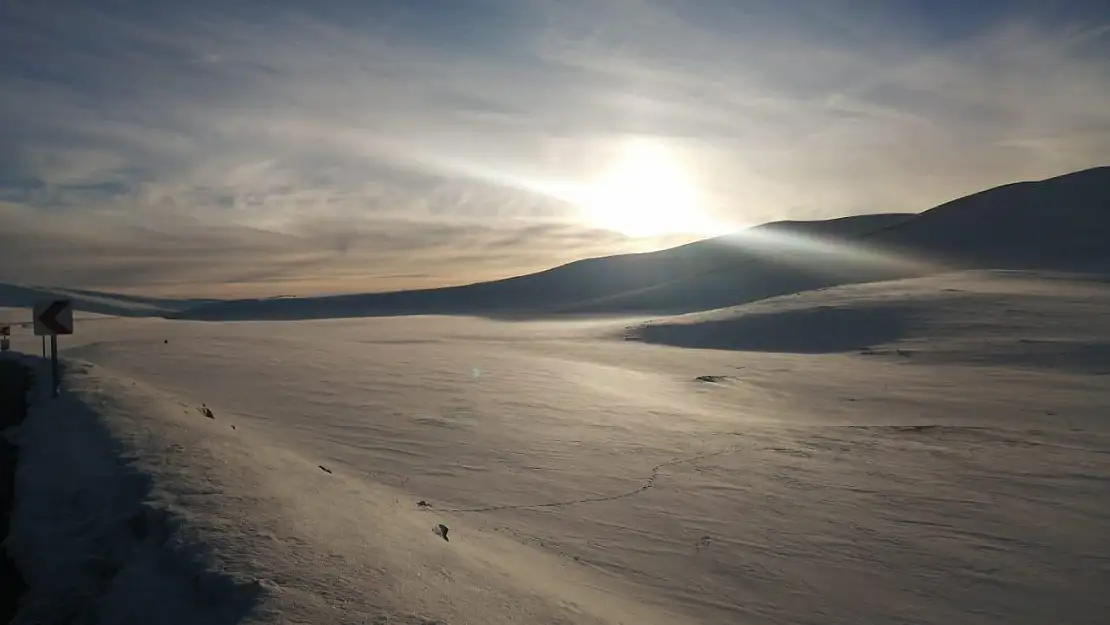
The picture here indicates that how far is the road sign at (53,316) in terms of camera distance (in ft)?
35.3

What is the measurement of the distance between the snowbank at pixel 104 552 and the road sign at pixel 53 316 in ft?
15.5

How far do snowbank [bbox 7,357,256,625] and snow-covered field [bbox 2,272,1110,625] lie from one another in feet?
0.07

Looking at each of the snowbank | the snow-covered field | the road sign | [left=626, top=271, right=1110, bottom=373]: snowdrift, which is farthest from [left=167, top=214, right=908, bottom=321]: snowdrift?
the snowbank

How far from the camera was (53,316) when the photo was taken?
10.8 m

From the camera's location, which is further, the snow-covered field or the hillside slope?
the hillside slope

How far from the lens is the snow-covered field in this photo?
429cm

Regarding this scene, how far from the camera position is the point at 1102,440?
34.5ft

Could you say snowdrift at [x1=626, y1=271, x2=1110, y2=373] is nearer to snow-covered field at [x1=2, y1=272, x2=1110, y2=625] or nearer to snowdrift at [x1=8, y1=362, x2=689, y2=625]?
snow-covered field at [x1=2, y1=272, x2=1110, y2=625]

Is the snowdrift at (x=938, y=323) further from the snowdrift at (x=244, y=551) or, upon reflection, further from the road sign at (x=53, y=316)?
the road sign at (x=53, y=316)

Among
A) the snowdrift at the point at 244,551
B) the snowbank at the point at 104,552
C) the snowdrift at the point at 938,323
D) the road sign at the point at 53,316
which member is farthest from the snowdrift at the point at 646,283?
the snowbank at the point at 104,552

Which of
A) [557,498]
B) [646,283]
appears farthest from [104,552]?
[646,283]

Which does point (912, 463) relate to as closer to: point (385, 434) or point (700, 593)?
point (700, 593)

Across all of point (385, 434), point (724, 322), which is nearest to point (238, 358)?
point (385, 434)

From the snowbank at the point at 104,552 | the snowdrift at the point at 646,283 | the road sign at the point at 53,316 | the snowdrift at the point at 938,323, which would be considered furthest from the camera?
the snowdrift at the point at 646,283
